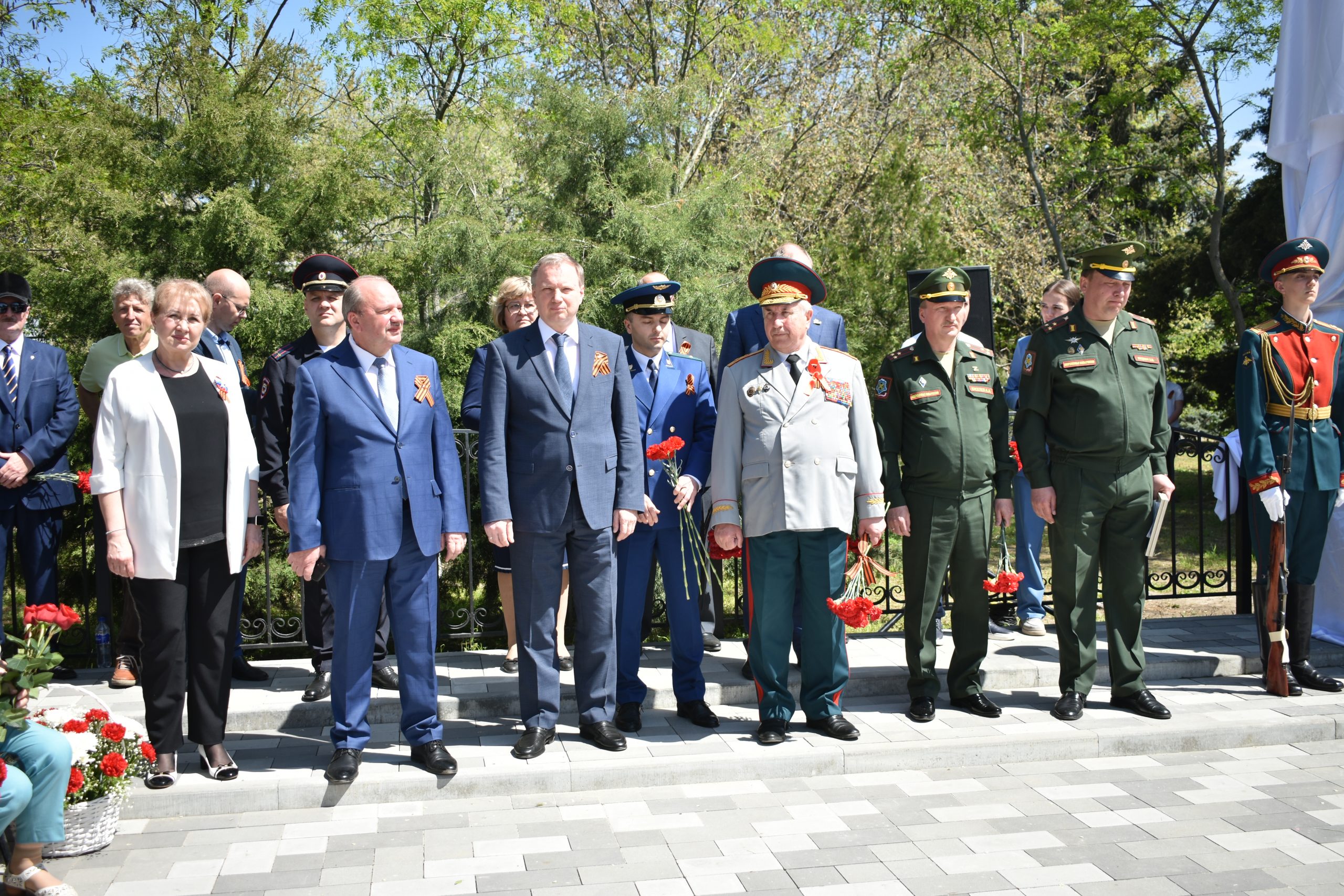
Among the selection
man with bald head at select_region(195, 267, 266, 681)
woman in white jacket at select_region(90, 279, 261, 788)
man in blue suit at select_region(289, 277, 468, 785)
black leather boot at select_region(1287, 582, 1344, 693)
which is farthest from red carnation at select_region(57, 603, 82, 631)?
black leather boot at select_region(1287, 582, 1344, 693)

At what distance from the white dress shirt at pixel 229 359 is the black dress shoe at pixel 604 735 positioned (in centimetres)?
217

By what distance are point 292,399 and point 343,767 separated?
5.98 ft

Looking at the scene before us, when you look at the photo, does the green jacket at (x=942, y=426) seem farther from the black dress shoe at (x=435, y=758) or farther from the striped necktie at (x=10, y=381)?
the striped necktie at (x=10, y=381)

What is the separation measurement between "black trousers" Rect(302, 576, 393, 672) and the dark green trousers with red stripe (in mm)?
1870

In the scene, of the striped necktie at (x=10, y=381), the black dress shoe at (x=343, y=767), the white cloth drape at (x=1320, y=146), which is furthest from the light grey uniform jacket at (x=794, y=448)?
the striped necktie at (x=10, y=381)

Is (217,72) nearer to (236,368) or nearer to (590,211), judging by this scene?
(590,211)

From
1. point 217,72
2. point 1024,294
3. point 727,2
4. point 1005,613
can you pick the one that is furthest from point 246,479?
point 1024,294

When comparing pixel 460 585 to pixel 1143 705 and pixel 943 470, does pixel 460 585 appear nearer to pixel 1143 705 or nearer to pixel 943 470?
pixel 943 470

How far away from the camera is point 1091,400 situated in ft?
17.2

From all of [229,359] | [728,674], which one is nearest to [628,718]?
[728,674]

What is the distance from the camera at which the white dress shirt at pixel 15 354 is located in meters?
5.62

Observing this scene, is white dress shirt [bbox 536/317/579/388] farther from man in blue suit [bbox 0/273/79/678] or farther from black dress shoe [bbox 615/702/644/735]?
man in blue suit [bbox 0/273/79/678]

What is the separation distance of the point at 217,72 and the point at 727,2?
7749 millimetres

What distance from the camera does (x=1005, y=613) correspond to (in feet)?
23.2
